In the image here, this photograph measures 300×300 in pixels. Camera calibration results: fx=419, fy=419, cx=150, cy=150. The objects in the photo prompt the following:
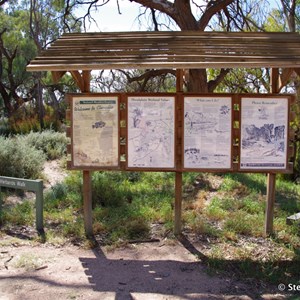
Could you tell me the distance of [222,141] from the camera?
5.73m

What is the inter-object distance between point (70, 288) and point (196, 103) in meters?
2.85

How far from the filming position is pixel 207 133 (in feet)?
18.8


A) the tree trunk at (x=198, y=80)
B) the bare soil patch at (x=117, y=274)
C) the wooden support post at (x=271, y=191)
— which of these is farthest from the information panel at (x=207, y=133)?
the tree trunk at (x=198, y=80)

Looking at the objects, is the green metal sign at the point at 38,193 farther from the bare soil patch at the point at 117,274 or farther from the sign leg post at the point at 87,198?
the sign leg post at the point at 87,198

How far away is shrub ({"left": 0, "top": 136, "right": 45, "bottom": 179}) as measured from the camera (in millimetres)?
9118

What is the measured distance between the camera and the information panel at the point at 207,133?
18.7 feet

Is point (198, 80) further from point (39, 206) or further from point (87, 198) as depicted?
point (39, 206)

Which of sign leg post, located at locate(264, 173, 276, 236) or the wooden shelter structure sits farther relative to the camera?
sign leg post, located at locate(264, 173, 276, 236)

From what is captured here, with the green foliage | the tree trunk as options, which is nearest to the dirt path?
the green foliage

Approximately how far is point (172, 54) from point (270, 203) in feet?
8.34

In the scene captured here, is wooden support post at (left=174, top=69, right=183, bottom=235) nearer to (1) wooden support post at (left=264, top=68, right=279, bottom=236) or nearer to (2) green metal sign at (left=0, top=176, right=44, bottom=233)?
(1) wooden support post at (left=264, top=68, right=279, bottom=236)

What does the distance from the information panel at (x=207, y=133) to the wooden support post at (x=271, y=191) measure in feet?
2.40

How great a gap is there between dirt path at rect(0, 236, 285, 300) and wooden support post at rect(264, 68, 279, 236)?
4.39 feet

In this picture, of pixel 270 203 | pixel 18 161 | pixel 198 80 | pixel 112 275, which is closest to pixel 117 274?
pixel 112 275
